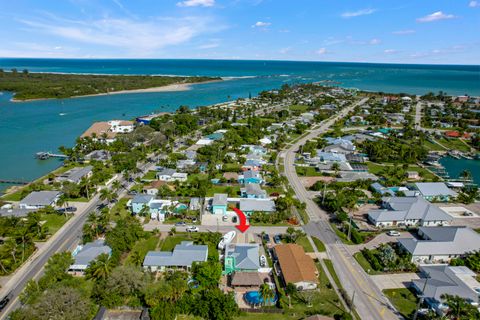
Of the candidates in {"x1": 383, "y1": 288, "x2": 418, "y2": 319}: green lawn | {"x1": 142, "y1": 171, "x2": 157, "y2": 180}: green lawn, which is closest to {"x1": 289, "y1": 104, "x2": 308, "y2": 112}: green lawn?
{"x1": 142, "y1": 171, "x2": 157, "y2": 180}: green lawn

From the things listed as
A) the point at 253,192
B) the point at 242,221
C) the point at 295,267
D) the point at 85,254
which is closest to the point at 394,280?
the point at 295,267

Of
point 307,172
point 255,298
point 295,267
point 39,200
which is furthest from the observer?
point 307,172

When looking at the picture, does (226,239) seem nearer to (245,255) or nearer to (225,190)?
(245,255)

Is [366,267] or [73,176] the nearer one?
[366,267]

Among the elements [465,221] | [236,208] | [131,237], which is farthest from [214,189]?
[465,221]

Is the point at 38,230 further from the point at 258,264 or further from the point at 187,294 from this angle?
the point at 258,264

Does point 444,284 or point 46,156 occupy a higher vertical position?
point 46,156
